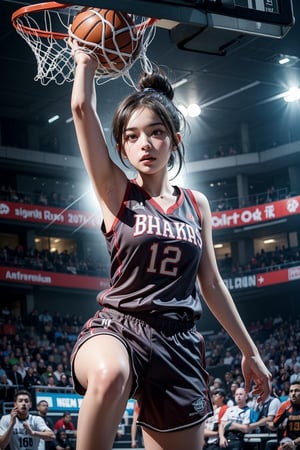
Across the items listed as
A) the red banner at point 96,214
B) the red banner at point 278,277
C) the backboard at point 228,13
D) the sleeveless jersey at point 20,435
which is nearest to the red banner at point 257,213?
the red banner at point 96,214

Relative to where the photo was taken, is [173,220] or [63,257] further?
[63,257]

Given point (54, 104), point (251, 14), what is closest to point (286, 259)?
point (54, 104)

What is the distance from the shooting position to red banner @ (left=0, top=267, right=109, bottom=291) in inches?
1299

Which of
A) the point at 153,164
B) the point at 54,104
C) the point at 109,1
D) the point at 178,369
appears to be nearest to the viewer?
the point at 178,369

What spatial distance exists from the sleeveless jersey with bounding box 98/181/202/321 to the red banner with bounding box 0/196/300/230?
1233 inches

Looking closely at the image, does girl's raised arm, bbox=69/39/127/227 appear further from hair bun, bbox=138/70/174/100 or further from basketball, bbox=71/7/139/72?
hair bun, bbox=138/70/174/100

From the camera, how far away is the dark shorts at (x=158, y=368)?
10.4 ft

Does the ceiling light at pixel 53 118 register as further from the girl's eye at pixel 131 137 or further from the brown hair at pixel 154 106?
the girl's eye at pixel 131 137

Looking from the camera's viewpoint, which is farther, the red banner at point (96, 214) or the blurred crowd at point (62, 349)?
the red banner at point (96, 214)

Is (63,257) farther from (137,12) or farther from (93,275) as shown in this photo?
(137,12)

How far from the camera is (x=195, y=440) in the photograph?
3.28 meters

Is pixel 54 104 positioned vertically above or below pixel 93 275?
above

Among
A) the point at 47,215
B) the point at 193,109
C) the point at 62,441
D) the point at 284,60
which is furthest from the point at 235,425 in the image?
the point at 47,215

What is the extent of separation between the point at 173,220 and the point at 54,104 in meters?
30.3
